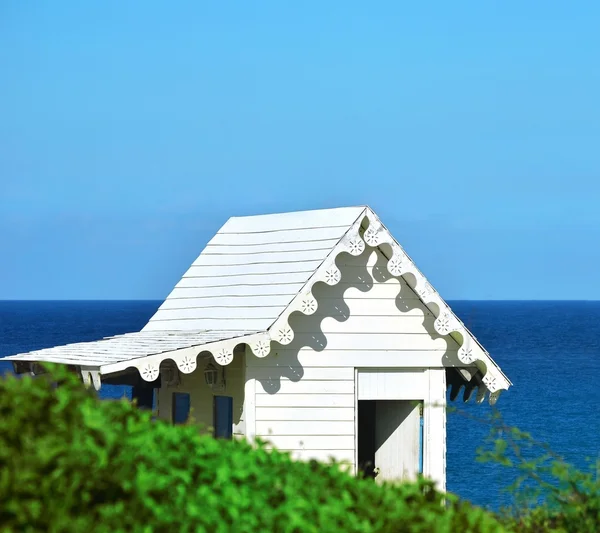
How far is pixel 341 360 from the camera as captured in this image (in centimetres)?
1455

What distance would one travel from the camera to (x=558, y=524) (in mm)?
8031

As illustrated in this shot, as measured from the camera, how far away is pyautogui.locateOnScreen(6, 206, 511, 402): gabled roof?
13.7 m

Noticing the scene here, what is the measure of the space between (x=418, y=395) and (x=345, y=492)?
851 centimetres

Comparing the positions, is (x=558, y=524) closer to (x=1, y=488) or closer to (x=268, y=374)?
(x=1, y=488)

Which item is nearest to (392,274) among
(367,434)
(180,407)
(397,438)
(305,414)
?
(305,414)

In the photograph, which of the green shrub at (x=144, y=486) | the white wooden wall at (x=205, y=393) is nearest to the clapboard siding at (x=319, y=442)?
the white wooden wall at (x=205, y=393)

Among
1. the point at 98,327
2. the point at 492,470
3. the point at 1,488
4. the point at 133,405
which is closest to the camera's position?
the point at 1,488

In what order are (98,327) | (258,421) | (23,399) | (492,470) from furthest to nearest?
(98,327) < (492,470) < (258,421) < (23,399)

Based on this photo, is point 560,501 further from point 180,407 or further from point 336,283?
point 180,407

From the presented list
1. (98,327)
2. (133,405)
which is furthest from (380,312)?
(98,327)

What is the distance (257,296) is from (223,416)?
1569 mm

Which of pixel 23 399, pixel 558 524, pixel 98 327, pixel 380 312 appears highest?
pixel 98 327

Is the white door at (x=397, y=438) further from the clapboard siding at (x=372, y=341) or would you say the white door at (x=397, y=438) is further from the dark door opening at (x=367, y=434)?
the clapboard siding at (x=372, y=341)

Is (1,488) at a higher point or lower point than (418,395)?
lower
